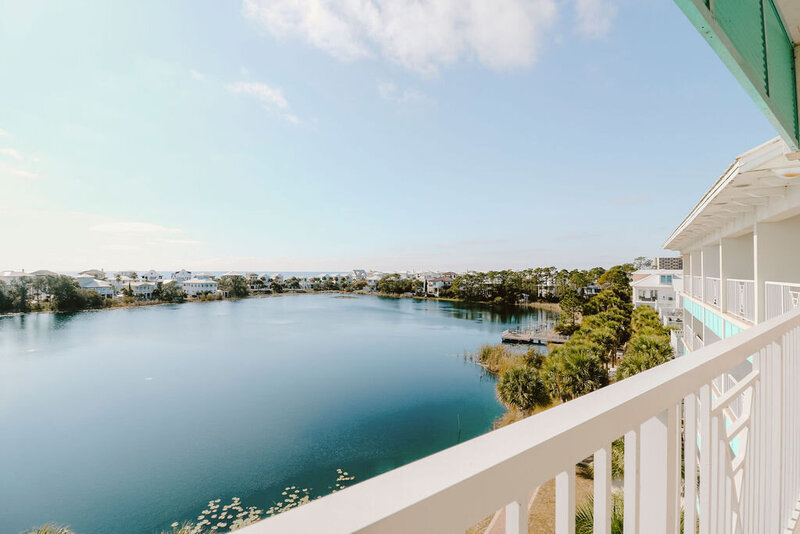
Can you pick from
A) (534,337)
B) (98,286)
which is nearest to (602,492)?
(534,337)

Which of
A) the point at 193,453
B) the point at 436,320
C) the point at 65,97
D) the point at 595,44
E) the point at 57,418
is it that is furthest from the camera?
the point at 436,320

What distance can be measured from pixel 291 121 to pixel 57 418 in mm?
21719

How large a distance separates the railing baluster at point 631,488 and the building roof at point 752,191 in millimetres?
2627

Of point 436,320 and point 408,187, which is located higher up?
point 408,187

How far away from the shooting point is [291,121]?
24906 mm

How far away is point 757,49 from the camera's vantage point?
4.63 ft

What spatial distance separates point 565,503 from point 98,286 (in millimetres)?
64386

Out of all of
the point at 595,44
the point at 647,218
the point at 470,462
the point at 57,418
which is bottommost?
the point at 57,418

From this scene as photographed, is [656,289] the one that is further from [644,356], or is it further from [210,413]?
[210,413]

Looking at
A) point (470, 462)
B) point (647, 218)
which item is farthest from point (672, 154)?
point (470, 462)

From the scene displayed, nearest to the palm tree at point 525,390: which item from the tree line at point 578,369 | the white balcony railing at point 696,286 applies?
the tree line at point 578,369

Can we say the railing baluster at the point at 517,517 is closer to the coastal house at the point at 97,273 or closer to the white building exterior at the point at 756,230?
the white building exterior at the point at 756,230

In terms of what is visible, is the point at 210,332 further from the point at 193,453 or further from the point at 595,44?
the point at 595,44

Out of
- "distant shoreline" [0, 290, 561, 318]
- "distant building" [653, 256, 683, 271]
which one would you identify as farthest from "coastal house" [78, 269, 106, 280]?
"distant building" [653, 256, 683, 271]
